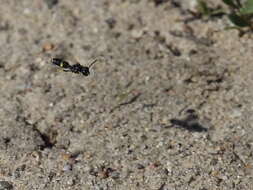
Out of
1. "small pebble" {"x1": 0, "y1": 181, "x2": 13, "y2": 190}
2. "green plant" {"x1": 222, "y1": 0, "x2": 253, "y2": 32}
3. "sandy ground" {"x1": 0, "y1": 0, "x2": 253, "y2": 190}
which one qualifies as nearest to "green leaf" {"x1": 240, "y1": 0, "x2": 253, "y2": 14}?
"green plant" {"x1": 222, "y1": 0, "x2": 253, "y2": 32}

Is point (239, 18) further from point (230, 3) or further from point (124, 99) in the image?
point (124, 99)

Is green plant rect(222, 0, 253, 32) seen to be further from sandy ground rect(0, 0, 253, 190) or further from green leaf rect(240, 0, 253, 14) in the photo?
green leaf rect(240, 0, 253, 14)

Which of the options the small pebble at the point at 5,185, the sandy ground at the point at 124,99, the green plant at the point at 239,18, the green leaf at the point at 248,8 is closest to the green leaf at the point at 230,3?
the green plant at the point at 239,18

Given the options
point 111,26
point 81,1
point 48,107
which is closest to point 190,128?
point 48,107

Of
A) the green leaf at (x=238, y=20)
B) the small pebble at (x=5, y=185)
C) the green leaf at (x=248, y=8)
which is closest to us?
the small pebble at (x=5, y=185)

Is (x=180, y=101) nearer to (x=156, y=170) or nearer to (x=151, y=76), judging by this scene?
(x=151, y=76)

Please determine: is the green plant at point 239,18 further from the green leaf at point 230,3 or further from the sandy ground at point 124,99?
the sandy ground at point 124,99

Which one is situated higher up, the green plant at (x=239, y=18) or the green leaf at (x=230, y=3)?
the green leaf at (x=230, y=3)
